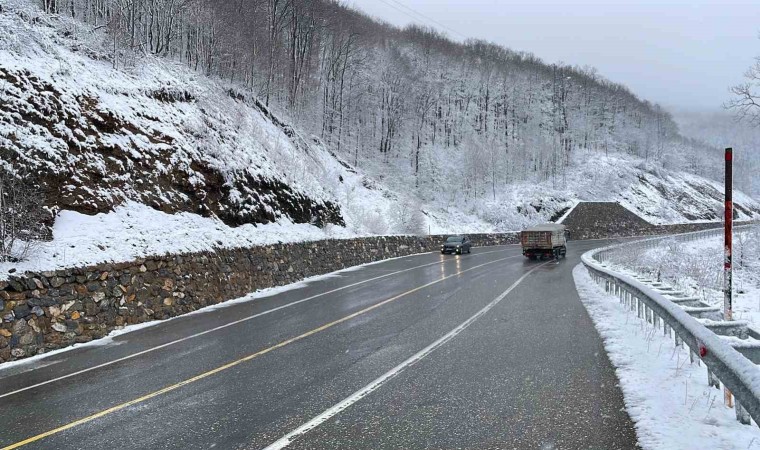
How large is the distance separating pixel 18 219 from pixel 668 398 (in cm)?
1245

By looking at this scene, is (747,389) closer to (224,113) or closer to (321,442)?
(321,442)

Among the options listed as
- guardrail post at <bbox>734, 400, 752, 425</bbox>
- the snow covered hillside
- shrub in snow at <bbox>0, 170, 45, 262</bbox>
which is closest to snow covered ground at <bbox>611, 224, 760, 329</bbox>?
guardrail post at <bbox>734, 400, 752, 425</bbox>

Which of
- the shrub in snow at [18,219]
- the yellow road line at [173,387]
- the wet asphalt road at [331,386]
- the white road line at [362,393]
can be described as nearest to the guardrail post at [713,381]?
the wet asphalt road at [331,386]

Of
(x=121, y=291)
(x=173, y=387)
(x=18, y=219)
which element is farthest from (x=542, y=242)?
(x=173, y=387)

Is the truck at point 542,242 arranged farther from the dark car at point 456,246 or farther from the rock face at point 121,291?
the rock face at point 121,291

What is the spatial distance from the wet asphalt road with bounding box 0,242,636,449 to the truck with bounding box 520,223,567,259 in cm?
2234

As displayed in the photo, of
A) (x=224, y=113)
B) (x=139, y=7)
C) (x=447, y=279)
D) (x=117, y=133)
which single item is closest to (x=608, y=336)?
(x=447, y=279)

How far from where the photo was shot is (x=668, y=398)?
5.79 m

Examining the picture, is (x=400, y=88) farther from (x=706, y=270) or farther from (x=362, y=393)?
(x=362, y=393)

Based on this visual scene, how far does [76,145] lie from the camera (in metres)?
15.8

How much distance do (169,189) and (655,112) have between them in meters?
183

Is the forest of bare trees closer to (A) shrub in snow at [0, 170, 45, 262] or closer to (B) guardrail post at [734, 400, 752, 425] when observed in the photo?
(A) shrub in snow at [0, 170, 45, 262]

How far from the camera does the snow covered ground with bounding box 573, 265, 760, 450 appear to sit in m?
4.60

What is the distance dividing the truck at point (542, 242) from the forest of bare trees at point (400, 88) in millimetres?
23426
